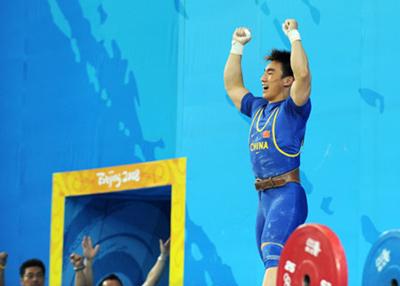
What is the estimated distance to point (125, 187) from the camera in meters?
9.91

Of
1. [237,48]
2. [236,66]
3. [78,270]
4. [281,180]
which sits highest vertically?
[237,48]

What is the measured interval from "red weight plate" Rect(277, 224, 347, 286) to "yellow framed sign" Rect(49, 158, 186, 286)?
13.7 feet

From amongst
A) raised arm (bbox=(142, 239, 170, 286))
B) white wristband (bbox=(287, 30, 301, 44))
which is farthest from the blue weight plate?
raised arm (bbox=(142, 239, 170, 286))

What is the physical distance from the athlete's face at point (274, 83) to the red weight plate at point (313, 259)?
1.13 m

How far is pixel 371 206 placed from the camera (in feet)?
24.3

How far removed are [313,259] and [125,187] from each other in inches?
206

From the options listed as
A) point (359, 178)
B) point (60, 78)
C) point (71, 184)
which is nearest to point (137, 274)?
point (71, 184)

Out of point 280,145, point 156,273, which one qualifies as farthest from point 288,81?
point 156,273

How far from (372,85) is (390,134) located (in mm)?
405

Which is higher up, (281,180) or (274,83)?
(274,83)

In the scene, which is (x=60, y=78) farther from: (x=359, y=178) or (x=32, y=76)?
(x=359, y=178)

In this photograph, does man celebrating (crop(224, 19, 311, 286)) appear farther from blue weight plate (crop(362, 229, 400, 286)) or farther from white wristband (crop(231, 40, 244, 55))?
blue weight plate (crop(362, 229, 400, 286))

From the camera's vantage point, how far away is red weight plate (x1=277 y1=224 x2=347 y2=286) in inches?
184

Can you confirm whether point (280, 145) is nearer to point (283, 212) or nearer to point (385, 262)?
point (283, 212)
